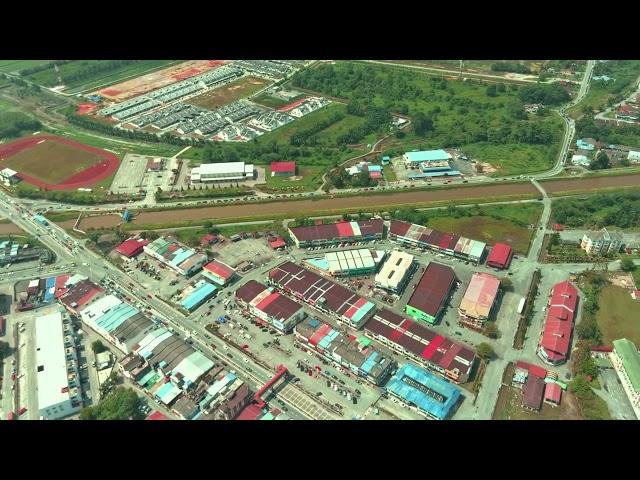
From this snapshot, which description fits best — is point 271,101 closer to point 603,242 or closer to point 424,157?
point 424,157

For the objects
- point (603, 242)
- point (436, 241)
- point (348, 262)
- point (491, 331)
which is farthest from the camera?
point (436, 241)

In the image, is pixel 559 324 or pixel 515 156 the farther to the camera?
pixel 515 156

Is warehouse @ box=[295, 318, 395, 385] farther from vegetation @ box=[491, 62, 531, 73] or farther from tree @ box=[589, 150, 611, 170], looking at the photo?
vegetation @ box=[491, 62, 531, 73]

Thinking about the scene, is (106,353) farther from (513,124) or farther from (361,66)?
(361,66)

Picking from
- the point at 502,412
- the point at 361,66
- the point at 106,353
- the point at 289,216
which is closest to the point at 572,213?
the point at 502,412

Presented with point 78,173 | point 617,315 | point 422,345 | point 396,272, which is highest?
point 78,173

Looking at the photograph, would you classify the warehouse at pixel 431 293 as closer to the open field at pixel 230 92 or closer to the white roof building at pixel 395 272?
the white roof building at pixel 395 272

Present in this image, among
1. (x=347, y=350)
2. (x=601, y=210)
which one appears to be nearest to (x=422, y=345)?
(x=347, y=350)
